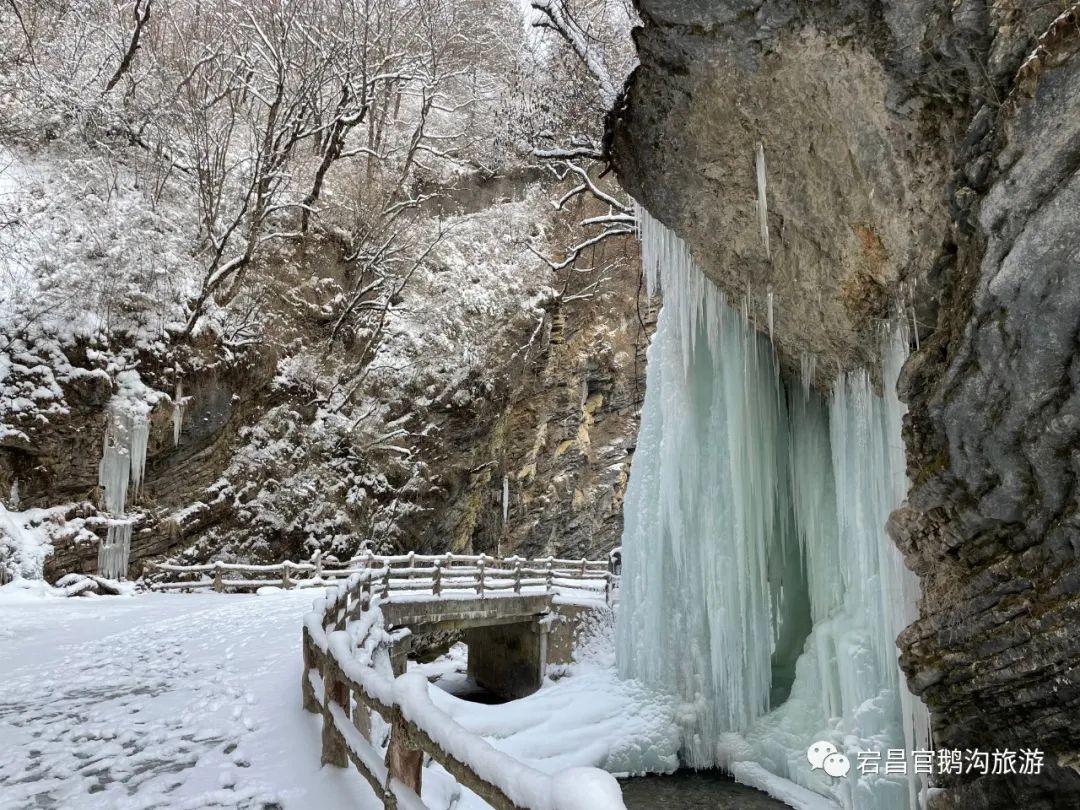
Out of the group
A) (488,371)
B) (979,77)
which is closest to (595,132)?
(979,77)

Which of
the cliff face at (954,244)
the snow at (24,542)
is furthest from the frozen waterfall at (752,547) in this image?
the snow at (24,542)

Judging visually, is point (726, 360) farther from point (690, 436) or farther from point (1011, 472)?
point (1011, 472)

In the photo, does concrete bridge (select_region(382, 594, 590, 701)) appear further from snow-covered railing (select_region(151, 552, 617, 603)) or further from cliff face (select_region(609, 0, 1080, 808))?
cliff face (select_region(609, 0, 1080, 808))

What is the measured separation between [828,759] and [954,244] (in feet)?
20.1

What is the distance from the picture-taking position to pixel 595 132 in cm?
1248

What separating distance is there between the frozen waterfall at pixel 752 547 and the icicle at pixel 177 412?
40.4 feet

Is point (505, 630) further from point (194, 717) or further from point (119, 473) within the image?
point (194, 717)

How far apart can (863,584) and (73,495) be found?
54.8 ft

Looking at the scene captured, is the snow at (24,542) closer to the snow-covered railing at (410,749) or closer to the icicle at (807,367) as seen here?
the snow-covered railing at (410,749)

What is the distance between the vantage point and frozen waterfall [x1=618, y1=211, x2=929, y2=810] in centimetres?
800

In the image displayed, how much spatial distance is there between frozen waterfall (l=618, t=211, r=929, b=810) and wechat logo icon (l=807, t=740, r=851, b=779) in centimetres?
13

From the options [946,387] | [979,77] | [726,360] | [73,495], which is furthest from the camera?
[73,495]

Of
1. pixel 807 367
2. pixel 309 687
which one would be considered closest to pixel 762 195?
pixel 807 367

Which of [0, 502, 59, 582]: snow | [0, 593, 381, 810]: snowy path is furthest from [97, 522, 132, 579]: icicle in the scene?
[0, 593, 381, 810]: snowy path
